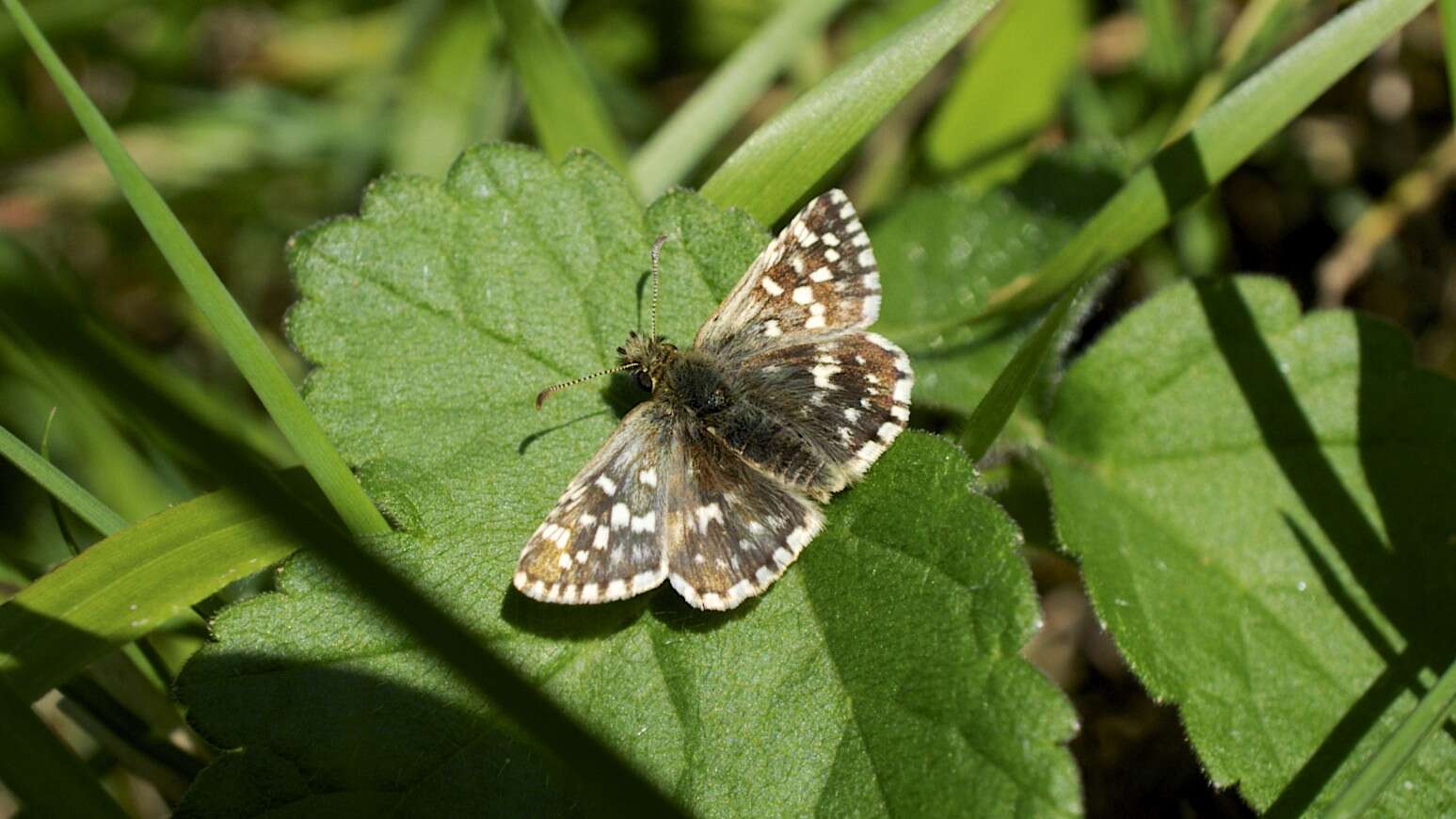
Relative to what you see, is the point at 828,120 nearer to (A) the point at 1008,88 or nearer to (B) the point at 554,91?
(B) the point at 554,91

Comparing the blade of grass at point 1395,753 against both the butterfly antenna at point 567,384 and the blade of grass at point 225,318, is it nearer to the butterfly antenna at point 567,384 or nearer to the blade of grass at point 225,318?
the butterfly antenna at point 567,384

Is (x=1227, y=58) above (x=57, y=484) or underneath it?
underneath

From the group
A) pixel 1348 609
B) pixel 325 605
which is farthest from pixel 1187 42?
pixel 325 605

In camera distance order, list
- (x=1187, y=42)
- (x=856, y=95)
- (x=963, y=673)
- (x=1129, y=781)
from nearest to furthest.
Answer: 1. (x=963, y=673)
2. (x=856, y=95)
3. (x=1129, y=781)
4. (x=1187, y=42)

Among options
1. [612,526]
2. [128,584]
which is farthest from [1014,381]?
[128,584]

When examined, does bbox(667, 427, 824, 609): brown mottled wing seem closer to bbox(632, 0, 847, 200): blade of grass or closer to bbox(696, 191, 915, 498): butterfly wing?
bbox(696, 191, 915, 498): butterfly wing

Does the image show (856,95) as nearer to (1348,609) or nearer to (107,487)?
(1348,609)

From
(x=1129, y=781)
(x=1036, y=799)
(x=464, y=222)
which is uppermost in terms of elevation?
(x=464, y=222)
